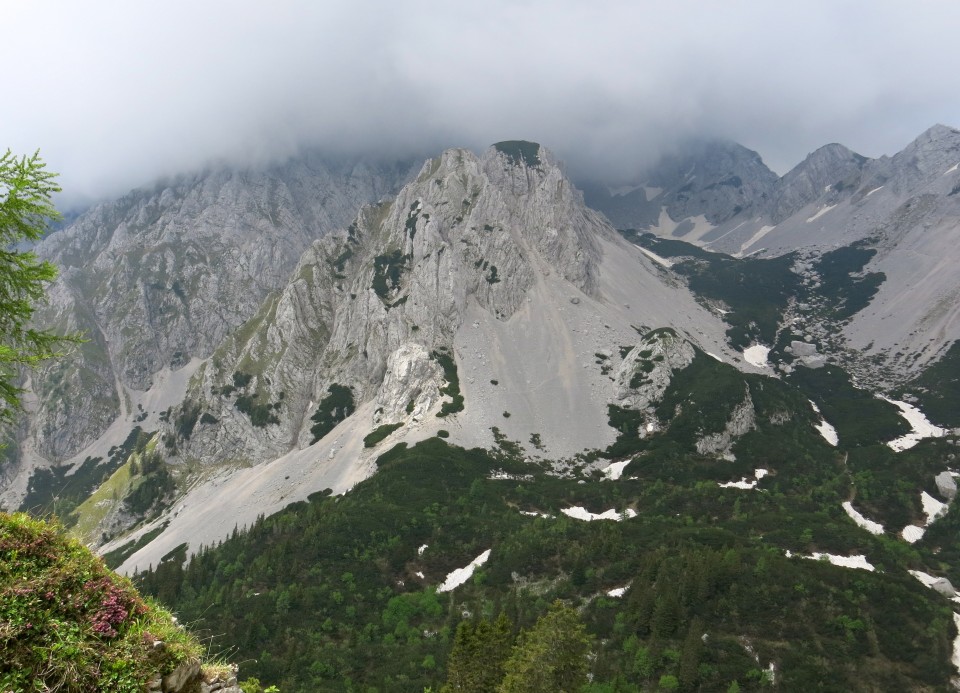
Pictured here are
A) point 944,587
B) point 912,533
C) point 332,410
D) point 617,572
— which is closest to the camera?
point 617,572

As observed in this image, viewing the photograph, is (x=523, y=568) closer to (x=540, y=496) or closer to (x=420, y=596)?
(x=420, y=596)

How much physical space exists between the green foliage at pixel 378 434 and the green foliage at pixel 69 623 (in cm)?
14034

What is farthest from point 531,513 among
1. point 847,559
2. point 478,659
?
point 478,659

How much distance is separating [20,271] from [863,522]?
14524 centimetres

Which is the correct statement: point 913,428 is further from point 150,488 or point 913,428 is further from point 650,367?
point 150,488

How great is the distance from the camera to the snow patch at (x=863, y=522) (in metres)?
112

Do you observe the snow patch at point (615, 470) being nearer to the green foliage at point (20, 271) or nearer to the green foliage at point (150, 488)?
the green foliage at point (20, 271)

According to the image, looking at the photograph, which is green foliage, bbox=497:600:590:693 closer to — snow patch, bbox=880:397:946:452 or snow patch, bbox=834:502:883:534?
snow patch, bbox=834:502:883:534

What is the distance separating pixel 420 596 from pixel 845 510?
318 ft

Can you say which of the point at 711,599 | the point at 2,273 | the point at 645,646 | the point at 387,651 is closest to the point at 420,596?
the point at 387,651

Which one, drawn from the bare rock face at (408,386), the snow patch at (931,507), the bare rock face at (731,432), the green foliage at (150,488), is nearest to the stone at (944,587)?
the snow patch at (931,507)

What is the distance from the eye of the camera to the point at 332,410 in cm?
17750

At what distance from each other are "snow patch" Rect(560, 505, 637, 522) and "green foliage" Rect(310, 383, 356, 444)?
87.5m

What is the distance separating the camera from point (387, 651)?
72.7 metres
